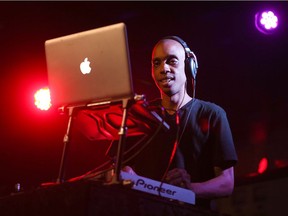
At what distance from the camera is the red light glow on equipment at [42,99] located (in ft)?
15.1

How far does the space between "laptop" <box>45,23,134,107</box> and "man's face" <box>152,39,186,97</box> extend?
68cm

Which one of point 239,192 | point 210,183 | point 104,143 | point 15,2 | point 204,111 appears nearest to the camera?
point 210,183

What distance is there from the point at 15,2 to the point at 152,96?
4.84 ft

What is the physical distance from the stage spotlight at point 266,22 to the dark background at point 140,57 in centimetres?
5

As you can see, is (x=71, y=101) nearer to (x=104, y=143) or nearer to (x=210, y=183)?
(x=210, y=183)

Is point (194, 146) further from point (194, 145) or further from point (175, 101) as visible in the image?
point (175, 101)

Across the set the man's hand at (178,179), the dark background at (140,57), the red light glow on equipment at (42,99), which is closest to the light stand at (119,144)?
the man's hand at (178,179)

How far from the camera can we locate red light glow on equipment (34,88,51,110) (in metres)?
4.60

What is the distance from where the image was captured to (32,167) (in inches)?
191

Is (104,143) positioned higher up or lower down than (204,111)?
higher up

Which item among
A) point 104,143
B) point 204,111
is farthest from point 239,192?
point 204,111

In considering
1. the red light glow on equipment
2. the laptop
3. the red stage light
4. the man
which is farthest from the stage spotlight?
the laptop

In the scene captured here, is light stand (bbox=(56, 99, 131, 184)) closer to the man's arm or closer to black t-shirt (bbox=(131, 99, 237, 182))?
the man's arm

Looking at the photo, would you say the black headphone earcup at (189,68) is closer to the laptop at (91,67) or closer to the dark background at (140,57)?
the laptop at (91,67)
